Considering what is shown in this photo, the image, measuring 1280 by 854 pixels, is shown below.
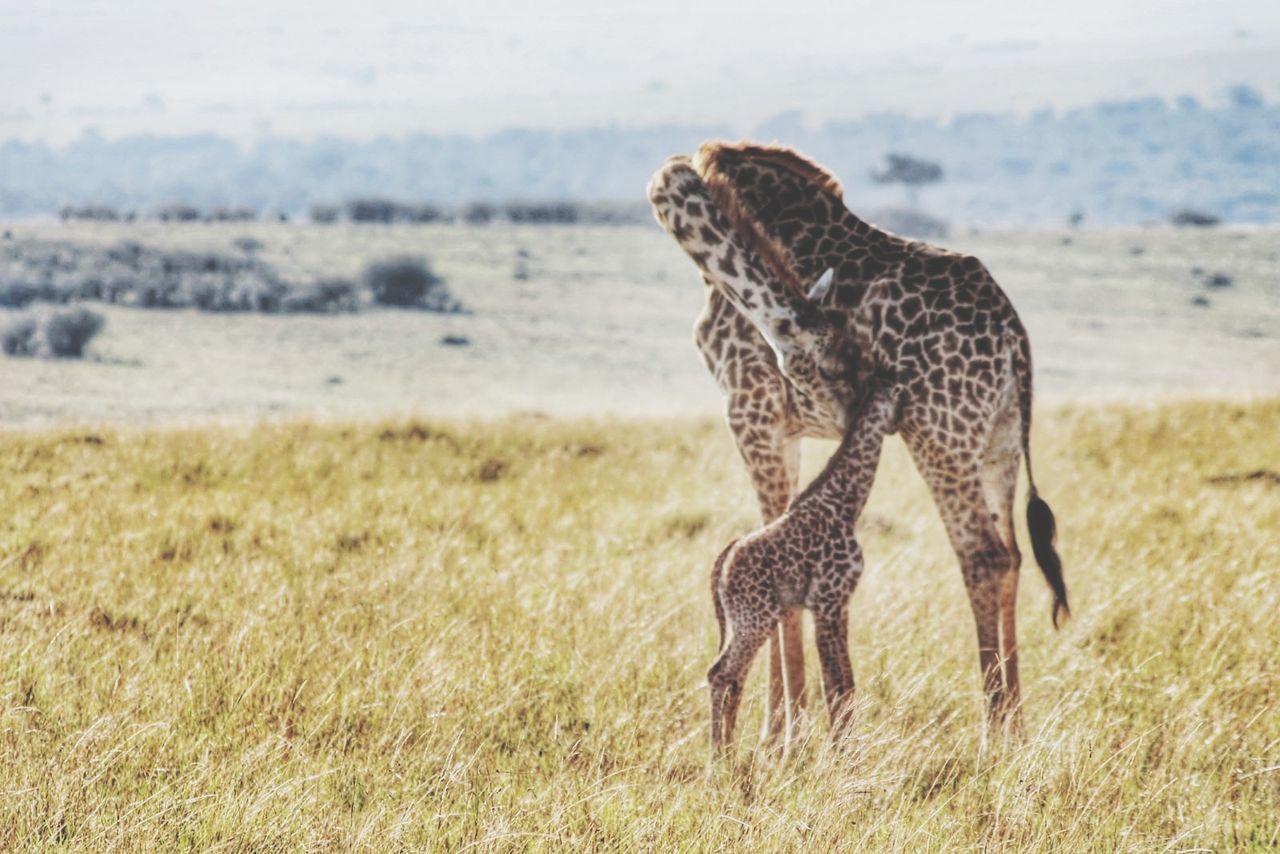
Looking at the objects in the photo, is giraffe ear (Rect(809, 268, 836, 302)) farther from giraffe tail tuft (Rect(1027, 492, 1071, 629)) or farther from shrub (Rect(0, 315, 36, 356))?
shrub (Rect(0, 315, 36, 356))

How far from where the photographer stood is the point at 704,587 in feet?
25.9

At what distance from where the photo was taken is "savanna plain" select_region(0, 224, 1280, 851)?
4.73 meters

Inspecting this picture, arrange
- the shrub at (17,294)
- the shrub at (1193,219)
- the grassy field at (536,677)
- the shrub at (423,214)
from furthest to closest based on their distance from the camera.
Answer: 1. the shrub at (1193,219)
2. the shrub at (423,214)
3. the shrub at (17,294)
4. the grassy field at (536,677)

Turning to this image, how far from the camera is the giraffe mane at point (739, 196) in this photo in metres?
5.14

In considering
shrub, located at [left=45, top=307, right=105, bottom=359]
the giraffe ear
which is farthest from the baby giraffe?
shrub, located at [left=45, top=307, right=105, bottom=359]

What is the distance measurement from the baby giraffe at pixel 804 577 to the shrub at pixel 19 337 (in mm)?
28198

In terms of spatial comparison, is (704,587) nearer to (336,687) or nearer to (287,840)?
(336,687)

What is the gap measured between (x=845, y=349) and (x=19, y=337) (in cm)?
2996

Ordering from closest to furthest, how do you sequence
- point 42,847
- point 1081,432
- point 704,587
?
point 42,847
point 704,587
point 1081,432

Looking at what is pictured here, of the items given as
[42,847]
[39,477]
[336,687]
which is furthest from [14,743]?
[39,477]

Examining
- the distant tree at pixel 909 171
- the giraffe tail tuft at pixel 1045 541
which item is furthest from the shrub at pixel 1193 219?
the giraffe tail tuft at pixel 1045 541

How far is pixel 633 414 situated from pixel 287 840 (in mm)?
13087

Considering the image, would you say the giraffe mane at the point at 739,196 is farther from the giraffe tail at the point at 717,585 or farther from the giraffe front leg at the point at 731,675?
the giraffe front leg at the point at 731,675

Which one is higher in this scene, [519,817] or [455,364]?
[519,817]
